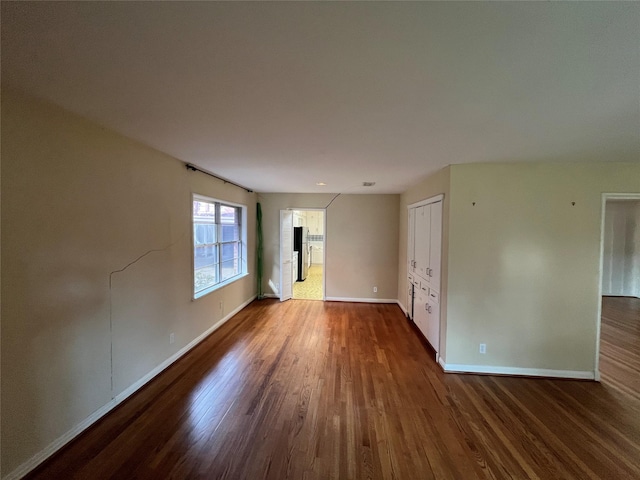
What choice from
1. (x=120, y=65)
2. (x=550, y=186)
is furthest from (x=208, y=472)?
(x=550, y=186)

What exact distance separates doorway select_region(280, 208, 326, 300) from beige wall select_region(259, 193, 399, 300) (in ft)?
0.63

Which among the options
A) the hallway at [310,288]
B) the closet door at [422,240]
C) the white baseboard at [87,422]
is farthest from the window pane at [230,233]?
the closet door at [422,240]

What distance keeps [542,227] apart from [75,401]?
4.57m

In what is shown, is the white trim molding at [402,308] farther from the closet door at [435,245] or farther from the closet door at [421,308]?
the closet door at [435,245]

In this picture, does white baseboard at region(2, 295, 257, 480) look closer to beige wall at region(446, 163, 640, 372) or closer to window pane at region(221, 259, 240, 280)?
window pane at region(221, 259, 240, 280)

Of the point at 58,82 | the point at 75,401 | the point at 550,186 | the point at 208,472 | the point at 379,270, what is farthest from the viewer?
the point at 379,270

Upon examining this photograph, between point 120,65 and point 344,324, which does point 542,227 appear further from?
point 120,65

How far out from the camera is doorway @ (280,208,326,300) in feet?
19.5

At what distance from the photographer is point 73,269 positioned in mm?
1952

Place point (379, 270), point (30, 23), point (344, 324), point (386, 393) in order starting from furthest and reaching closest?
point (379, 270)
point (344, 324)
point (386, 393)
point (30, 23)

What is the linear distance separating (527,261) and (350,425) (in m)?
2.56

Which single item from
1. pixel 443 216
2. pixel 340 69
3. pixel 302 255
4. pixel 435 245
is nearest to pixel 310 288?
pixel 302 255

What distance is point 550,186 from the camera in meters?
2.94

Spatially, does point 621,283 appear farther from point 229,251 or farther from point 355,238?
point 229,251
